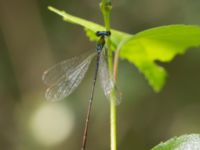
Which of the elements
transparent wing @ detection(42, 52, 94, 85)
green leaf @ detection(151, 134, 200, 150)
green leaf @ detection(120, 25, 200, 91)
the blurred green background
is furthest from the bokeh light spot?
green leaf @ detection(151, 134, 200, 150)

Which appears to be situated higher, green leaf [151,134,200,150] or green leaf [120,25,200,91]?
green leaf [120,25,200,91]

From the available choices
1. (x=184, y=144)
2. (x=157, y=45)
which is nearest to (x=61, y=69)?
(x=157, y=45)

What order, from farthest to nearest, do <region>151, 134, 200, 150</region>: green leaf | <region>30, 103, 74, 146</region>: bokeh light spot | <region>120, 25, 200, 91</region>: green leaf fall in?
<region>30, 103, 74, 146</region>: bokeh light spot, <region>120, 25, 200, 91</region>: green leaf, <region>151, 134, 200, 150</region>: green leaf

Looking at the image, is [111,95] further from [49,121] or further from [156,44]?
[49,121]

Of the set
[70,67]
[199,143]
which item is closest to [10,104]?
[70,67]

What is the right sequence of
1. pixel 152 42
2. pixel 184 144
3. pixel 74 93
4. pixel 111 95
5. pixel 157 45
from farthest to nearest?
pixel 74 93
pixel 157 45
pixel 152 42
pixel 111 95
pixel 184 144

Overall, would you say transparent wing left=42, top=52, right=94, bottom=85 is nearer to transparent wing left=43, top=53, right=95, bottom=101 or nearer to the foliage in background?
transparent wing left=43, top=53, right=95, bottom=101
